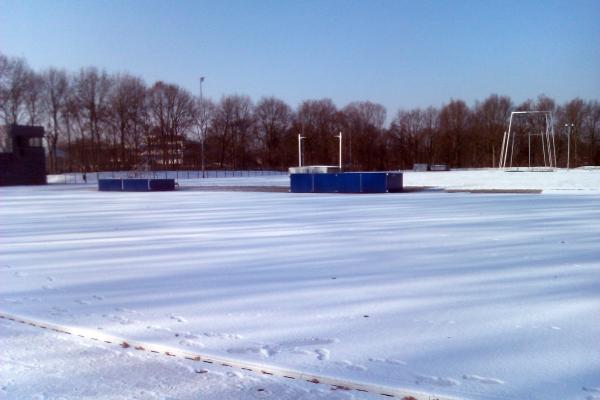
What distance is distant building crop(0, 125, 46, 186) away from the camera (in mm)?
61125

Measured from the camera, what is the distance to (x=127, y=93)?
3558 inches

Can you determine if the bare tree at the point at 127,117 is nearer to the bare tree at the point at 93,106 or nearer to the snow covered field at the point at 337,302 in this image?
the bare tree at the point at 93,106

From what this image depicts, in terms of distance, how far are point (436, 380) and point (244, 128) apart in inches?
3780

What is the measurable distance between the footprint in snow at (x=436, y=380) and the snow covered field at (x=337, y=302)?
0.06 feet

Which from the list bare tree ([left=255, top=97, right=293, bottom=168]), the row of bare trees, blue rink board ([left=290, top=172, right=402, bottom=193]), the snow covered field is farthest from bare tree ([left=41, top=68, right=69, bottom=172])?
the snow covered field

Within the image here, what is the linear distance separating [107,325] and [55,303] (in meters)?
1.57

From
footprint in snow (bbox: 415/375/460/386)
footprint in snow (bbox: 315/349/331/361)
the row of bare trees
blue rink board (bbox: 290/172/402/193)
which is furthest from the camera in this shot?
the row of bare trees

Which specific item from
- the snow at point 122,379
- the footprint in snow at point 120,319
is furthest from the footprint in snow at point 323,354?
the footprint in snow at point 120,319

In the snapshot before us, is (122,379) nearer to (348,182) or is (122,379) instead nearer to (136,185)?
(348,182)

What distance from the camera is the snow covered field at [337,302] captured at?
4.93 metres

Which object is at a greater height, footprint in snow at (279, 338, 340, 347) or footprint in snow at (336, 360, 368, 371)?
footprint in snow at (279, 338, 340, 347)

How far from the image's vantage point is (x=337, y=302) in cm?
734

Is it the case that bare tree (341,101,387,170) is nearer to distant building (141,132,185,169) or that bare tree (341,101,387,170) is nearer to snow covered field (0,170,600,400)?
distant building (141,132,185,169)

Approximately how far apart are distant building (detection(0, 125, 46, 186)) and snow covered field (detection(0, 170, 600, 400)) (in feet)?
170
